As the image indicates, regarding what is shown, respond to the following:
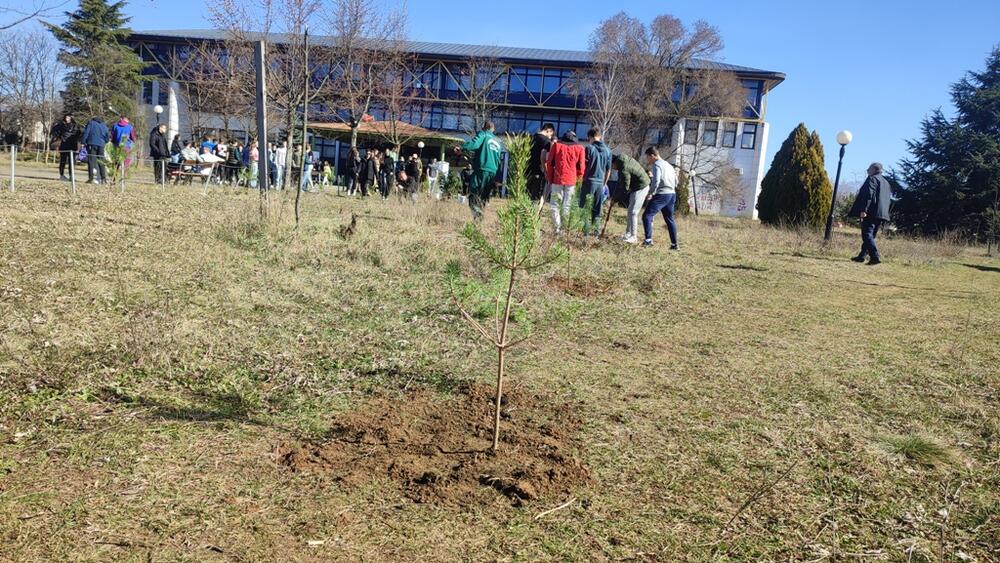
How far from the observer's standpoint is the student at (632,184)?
1127 centimetres

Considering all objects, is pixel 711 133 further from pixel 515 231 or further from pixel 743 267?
pixel 515 231

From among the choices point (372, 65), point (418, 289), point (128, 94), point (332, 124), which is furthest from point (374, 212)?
point (128, 94)

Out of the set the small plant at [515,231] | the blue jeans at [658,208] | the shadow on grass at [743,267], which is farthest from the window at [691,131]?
the small plant at [515,231]

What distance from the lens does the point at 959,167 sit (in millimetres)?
28234

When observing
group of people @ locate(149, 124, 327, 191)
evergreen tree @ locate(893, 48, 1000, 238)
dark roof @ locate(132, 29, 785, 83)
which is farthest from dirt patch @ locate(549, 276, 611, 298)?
dark roof @ locate(132, 29, 785, 83)

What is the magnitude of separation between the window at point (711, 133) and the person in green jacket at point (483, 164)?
38660 mm

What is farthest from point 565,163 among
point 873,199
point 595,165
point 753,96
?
point 753,96

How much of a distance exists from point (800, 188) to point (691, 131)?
24972 mm

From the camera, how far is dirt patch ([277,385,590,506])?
112 inches

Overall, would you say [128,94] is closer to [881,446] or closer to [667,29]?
[667,29]

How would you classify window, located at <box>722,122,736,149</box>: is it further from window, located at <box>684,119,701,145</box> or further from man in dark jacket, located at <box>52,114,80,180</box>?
man in dark jacket, located at <box>52,114,80,180</box>

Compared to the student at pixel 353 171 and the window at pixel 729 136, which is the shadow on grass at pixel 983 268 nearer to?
the student at pixel 353 171

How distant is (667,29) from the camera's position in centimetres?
4138

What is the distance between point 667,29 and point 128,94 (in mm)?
33876
